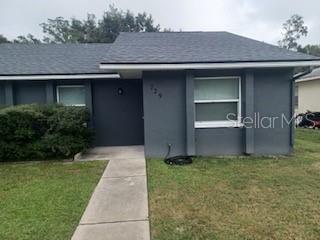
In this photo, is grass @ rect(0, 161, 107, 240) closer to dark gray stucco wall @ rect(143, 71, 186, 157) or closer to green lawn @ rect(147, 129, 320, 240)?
green lawn @ rect(147, 129, 320, 240)

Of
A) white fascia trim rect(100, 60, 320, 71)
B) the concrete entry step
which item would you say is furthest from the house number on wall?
the concrete entry step

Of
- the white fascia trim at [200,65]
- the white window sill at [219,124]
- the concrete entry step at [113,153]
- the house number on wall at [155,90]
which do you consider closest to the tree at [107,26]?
the concrete entry step at [113,153]

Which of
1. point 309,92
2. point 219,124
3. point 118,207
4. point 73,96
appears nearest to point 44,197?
point 118,207

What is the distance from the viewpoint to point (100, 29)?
3025 cm

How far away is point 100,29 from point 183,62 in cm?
2473

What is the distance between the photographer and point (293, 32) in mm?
41656

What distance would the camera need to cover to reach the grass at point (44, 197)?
152 inches

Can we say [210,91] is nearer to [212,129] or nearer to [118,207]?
[212,129]

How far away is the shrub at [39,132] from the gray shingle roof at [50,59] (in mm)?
1953

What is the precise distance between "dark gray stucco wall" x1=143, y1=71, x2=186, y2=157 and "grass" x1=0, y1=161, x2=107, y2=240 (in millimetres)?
1593

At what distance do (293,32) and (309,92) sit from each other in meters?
25.6

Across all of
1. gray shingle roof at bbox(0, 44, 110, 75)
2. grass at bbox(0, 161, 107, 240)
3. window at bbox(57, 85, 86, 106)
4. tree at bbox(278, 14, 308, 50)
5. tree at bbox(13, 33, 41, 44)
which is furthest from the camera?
tree at bbox(278, 14, 308, 50)

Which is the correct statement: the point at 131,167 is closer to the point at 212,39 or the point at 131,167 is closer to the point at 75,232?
the point at 75,232

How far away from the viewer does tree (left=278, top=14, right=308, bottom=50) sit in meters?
41.2
